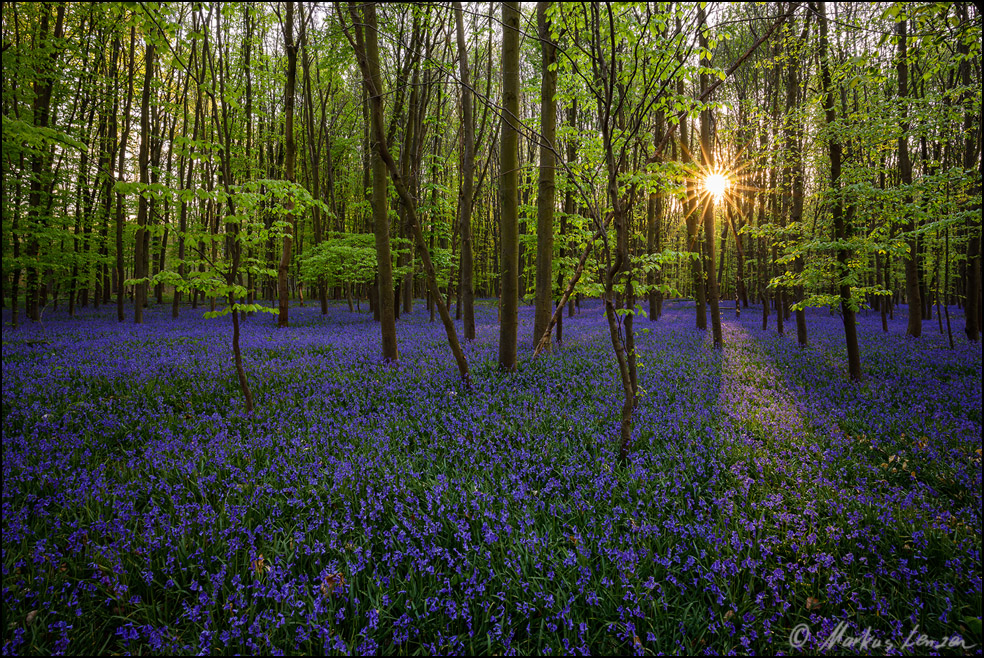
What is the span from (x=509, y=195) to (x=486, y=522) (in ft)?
20.4

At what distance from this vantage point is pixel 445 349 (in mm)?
10352

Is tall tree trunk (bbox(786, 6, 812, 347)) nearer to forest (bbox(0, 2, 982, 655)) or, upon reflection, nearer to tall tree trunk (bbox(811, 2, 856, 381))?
forest (bbox(0, 2, 982, 655))

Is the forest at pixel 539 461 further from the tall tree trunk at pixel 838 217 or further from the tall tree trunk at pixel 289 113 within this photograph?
the tall tree trunk at pixel 289 113

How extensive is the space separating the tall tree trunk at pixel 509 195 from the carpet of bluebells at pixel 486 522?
1.80m

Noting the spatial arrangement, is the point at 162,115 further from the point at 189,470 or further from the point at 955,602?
the point at 955,602

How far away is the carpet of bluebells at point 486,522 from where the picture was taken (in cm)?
225

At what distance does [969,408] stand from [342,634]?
825cm

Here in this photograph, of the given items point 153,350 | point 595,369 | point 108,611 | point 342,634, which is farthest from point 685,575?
point 153,350

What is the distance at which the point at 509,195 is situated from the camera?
25.1 feet

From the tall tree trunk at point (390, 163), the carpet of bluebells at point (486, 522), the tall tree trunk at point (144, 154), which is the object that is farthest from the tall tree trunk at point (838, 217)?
the tall tree trunk at point (144, 154)

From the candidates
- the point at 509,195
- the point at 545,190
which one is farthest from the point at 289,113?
the point at 545,190

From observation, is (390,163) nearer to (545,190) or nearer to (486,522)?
(545,190)

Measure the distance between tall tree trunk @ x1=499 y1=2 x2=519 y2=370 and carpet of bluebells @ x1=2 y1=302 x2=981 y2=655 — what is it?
5.92 ft

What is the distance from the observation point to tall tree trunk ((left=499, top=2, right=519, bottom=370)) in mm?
7445
